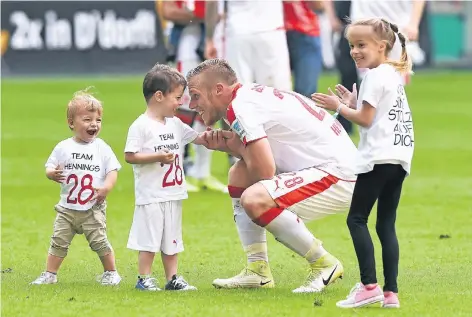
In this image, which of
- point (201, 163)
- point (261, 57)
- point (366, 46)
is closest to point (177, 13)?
point (261, 57)

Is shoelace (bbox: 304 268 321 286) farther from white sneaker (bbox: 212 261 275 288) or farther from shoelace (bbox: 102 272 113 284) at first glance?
shoelace (bbox: 102 272 113 284)

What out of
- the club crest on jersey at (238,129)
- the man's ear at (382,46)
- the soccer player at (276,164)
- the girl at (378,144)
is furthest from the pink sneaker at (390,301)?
the man's ear at (382,46)

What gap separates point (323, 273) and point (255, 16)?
4.70m

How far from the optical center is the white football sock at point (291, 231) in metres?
6.91

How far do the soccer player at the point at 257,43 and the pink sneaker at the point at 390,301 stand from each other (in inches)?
198

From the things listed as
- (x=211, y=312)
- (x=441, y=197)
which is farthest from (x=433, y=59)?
(x=211, y=312)

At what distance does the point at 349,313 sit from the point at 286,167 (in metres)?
1.23

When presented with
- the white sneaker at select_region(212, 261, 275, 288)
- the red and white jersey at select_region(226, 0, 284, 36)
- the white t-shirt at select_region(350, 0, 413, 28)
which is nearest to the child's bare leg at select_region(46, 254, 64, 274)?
the white sneaker at select_region(212, 261, 275, 288)

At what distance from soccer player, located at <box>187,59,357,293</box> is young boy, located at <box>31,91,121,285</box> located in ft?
2.18

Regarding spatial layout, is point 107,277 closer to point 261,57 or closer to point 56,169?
point 56,169

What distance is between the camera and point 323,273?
23.0 feet

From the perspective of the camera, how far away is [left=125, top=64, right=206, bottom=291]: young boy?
7125 millimetres

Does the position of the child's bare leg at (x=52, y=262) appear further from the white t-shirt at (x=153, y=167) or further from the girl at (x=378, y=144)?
the girl at (x=378, y=144)

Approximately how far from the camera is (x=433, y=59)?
28.6 metres
